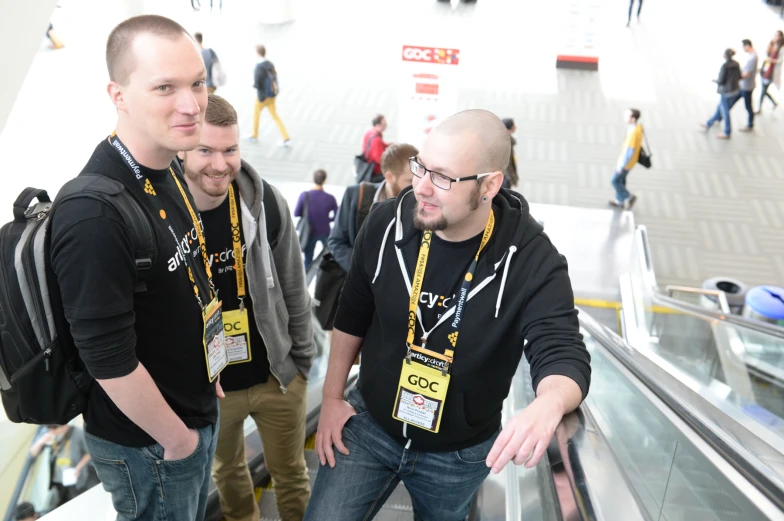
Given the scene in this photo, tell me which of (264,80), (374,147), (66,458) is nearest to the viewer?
(66,458)

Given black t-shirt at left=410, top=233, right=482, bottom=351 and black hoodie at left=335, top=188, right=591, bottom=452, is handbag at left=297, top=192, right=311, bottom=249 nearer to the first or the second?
black hoodie at left=335, top=188, right=591, bottom=452

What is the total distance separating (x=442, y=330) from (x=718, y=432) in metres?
0.79

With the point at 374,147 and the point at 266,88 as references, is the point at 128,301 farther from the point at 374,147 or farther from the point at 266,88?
the point at 266,88

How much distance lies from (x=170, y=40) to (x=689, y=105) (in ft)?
41.9

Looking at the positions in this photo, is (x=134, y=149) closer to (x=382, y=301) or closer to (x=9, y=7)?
(x=382, y=301)

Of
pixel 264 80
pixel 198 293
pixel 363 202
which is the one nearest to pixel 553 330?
pixel 198 293

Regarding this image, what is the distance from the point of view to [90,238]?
1.61 meters

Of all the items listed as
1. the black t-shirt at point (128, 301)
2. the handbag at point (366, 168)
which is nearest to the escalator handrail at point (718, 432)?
the black t-shirt at point (128, 301)

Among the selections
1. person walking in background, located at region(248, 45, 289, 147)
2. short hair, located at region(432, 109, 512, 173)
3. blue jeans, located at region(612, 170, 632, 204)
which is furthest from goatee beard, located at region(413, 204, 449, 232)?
person walking in background, located at region(248, 45, 289, 147)

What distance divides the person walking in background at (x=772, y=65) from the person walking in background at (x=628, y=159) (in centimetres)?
448

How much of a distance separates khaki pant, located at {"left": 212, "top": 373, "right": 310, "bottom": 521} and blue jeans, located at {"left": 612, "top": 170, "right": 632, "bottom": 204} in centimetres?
746

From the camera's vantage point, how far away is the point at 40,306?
5.47 feet

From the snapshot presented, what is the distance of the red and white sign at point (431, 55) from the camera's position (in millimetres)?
9211

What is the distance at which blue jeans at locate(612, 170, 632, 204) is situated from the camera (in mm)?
9480
